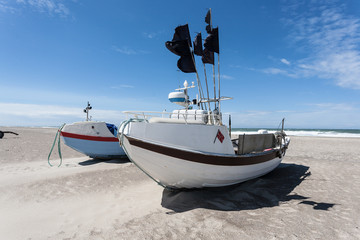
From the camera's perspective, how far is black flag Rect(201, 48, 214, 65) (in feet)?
25.5

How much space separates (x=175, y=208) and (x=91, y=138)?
790 cm

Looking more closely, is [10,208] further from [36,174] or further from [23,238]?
[36,174]

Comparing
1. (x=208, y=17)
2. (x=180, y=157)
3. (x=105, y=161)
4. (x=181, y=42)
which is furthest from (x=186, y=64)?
(x=105, y=161)

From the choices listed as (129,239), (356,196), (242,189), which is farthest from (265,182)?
(129,239)

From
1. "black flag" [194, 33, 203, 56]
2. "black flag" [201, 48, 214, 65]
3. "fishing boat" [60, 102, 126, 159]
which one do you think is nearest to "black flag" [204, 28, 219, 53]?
"black flag" [201, 48, 214, 65]

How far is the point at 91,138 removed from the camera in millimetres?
11086

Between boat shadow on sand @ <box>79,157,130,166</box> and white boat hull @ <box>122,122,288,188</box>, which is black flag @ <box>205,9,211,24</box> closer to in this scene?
white boat hull @ <box>122,122,288,188</box>

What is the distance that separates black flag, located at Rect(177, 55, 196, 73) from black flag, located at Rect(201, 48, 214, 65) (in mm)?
987

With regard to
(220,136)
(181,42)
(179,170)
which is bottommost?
(179,170)

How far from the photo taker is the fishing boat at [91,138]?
1107cm

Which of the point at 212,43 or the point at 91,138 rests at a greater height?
the point at 212,43

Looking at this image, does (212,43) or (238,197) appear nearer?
(238,197)

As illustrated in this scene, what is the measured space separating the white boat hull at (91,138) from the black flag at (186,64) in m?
6.21

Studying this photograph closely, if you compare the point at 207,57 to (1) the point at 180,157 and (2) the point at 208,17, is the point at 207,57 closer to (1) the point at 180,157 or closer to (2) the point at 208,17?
(2) the point at 208,17
